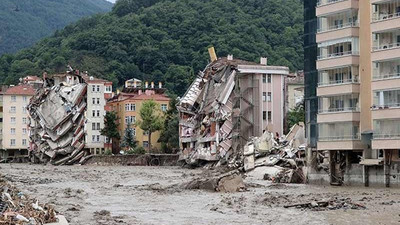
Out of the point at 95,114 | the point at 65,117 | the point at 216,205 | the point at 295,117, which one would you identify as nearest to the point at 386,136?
the point at 216,205

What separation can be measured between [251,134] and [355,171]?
1836 inches

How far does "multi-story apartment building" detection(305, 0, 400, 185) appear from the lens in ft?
199

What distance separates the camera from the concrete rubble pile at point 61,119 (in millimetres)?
154250

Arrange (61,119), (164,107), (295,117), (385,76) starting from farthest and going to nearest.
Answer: (164,107) → (61,119) → (295,117) → (385,76)

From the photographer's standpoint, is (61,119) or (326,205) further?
(61,119)

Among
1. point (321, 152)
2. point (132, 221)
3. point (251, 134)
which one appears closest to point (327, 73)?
point (321, 152)

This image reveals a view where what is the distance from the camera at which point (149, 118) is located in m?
144

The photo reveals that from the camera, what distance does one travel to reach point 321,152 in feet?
230

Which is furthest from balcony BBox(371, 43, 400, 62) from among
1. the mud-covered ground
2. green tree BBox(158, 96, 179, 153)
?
green tree BBox(158, 96, 179, 153)

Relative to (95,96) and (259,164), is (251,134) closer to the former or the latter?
(259,164)

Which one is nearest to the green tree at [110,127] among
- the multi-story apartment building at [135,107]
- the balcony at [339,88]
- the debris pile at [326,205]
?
the multi-story apartment building at [135,107]

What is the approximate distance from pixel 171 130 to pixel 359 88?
265ft

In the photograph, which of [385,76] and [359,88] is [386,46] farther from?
[359,88]

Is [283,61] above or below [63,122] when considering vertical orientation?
above
